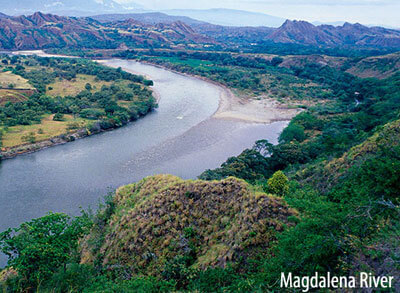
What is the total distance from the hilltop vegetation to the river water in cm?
308

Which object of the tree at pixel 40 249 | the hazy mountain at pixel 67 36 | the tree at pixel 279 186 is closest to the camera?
the tree at pixel 40 249

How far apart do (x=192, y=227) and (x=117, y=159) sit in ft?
82.3

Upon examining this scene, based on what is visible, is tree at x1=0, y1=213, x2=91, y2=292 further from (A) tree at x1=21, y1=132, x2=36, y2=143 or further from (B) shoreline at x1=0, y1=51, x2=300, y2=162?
(A) tree at x1=21, y1=132, x2=36, y2=143

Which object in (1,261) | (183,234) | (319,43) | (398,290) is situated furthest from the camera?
(319,43)

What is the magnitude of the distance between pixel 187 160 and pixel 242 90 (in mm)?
40670

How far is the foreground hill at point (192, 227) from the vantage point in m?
12.1

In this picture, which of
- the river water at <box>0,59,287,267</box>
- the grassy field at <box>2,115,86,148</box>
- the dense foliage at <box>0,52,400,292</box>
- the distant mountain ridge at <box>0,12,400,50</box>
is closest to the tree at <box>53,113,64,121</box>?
the grassy field at <box>2,115,86,148</box>

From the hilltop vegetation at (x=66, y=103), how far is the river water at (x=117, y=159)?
3.08m

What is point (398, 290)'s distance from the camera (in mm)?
7113

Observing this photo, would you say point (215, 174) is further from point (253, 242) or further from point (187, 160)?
point (253, 242)

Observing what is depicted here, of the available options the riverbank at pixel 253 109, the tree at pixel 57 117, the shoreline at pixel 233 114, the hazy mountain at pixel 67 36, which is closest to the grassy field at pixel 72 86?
the tree at pixel 57 117

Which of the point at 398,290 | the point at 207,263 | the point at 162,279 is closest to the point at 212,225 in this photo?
the point at 207,263

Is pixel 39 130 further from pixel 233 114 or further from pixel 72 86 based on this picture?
pixel 233 114

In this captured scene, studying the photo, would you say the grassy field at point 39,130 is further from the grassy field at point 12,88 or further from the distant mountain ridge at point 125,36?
the distant mountain ridge at point 125,36
